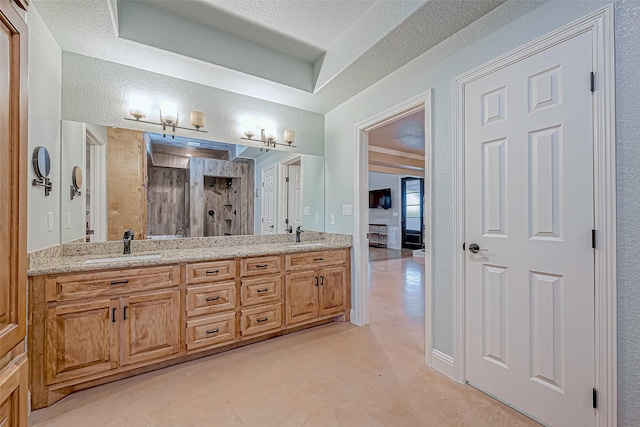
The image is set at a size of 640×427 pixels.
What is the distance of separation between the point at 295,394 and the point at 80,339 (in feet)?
4.65

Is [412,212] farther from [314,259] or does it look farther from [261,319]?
[261,319]

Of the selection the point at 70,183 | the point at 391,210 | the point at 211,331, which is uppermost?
the point at 70,183

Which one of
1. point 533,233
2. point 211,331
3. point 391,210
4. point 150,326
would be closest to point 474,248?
point 533,233

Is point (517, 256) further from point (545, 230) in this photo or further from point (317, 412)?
point (317, 412)

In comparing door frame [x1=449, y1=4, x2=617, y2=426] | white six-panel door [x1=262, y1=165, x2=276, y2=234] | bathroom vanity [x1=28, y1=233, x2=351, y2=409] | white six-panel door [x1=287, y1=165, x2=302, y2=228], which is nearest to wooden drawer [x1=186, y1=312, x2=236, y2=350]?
bathroom vanity [x1=28, y1=233, x2=351, y2=409]

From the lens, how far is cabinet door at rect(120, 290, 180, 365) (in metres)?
1.93

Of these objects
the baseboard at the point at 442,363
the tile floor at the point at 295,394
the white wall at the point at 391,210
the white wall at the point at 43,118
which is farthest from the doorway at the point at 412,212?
the white wall at the point at 43,118

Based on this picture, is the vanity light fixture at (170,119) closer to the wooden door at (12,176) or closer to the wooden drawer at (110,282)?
the wooden drawer at (110,282)

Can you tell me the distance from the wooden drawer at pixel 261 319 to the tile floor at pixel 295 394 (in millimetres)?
147

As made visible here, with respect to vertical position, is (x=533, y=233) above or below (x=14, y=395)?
above

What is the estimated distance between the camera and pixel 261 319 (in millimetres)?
2498

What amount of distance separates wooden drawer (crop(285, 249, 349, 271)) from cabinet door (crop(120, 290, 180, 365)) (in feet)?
3.26

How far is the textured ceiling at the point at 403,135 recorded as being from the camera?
4137mm

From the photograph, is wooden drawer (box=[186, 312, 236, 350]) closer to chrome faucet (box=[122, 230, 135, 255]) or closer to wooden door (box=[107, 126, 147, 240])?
chrome faucet (box=[122, 230, 135, 255])
